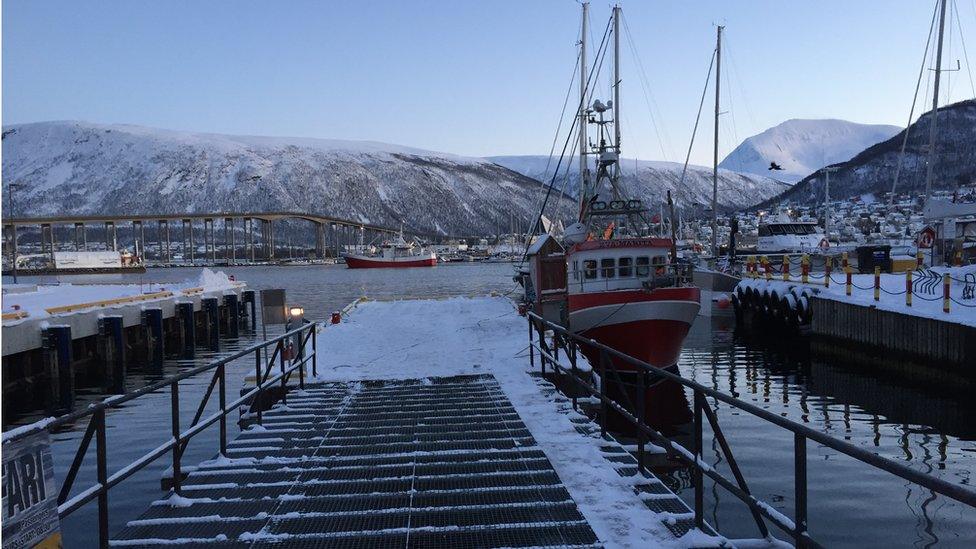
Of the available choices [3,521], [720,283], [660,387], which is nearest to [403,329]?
[660,387]

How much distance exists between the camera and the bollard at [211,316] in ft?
125

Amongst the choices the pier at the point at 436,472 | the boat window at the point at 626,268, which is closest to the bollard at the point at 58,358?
the pier at the point at 436,472

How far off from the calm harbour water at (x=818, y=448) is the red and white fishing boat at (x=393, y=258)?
481 ft

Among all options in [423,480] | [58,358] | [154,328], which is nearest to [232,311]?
[154,328]

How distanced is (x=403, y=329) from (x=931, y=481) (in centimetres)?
2228

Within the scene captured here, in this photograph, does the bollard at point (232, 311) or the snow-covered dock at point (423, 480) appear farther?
the bollard at point (232, 311)

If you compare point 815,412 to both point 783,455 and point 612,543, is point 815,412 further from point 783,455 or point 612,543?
point 612,543

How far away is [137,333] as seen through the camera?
32188 millimetres

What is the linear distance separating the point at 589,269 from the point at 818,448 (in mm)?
10266

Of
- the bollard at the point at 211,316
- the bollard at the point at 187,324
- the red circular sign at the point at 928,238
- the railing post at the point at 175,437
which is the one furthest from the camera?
the bollard at the point at 211,316

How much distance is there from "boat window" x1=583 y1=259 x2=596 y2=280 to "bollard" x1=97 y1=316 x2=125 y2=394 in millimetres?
16908

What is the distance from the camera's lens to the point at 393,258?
584ft

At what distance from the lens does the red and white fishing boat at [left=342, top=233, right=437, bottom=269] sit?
173500mm

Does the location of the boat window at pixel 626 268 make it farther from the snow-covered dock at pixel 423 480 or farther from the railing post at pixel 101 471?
the railing post at pixel 101 471
